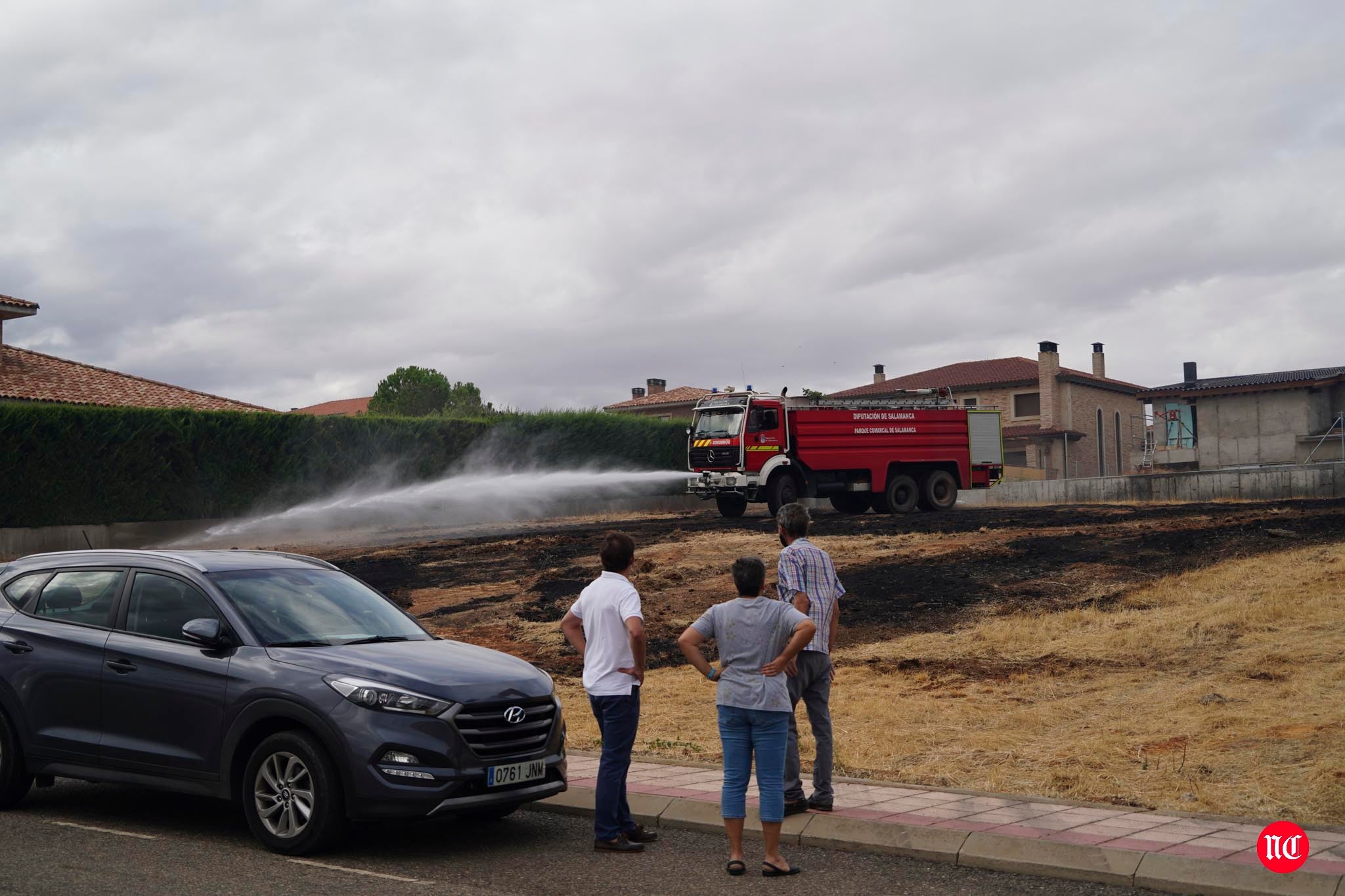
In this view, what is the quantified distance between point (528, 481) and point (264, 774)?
97.4 ft

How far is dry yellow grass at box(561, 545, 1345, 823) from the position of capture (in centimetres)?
847

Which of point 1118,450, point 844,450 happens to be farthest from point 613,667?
point 1118,450

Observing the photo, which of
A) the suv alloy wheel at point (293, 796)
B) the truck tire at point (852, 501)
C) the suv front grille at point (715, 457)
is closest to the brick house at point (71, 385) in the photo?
the suv front grille at point (715, 457)

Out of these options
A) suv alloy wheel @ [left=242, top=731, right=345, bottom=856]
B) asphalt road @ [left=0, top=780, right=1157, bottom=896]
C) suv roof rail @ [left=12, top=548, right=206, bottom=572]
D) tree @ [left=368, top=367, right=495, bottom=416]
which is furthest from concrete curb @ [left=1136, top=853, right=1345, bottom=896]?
tree @ [left=368, top=367, right=495, bottom=416]

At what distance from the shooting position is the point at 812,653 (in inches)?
292

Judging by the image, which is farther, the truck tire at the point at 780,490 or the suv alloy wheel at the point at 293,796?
the truck tire at the point at 780,490

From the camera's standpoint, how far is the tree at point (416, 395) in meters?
91.6

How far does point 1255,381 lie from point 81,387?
42.8 metres

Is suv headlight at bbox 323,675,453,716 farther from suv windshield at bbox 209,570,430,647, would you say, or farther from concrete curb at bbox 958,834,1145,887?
concrete curb at bbox 958,834,1145,887

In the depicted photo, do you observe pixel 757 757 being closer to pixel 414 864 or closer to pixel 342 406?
pixel 414 864

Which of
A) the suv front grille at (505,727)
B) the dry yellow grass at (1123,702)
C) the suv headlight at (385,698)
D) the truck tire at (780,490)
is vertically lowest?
the dry yellow grass at (1123,702)

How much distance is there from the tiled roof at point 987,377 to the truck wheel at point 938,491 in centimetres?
3012

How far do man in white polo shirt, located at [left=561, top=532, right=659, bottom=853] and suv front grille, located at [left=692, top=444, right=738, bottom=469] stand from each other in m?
22.9

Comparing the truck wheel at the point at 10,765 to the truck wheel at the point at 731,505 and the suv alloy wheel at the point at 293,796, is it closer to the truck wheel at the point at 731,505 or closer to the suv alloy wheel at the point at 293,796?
the suv alloy wheel at the point at 293,796
